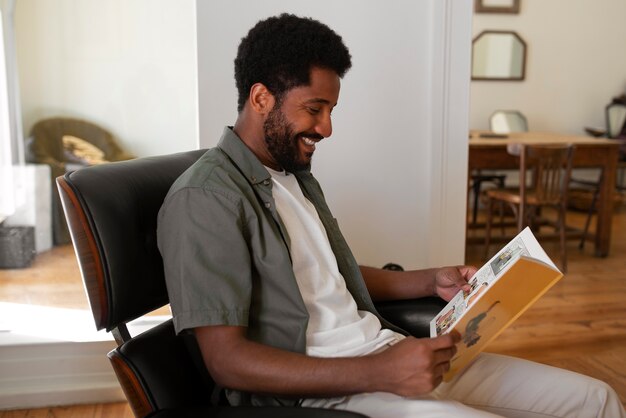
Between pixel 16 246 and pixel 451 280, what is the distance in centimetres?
147

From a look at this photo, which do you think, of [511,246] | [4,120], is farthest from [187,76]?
[511,246]

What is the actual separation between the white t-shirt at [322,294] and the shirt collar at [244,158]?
6 centimetres

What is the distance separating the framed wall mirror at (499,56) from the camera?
239 inches

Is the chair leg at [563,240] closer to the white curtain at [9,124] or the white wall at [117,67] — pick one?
the white wall at [117,67]

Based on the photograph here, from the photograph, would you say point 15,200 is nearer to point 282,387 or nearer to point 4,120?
point 4,120

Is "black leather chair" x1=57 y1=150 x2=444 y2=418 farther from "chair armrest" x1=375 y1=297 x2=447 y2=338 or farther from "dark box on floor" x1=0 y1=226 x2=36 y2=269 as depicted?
"dark box on floor" x1=0 y1=226 x2=36 y2=269

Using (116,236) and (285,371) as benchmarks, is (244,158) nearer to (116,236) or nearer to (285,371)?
(116,236)

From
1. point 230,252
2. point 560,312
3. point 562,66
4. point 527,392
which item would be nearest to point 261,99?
point 230,252

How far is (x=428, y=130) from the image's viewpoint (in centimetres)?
232

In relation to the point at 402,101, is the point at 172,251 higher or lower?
lower

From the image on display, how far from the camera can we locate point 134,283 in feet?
3.89

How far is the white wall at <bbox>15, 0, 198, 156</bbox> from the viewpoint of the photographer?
2117 mm

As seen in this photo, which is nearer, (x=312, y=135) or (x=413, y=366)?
(x=413, y=366)

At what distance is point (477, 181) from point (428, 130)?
284 centimetres
